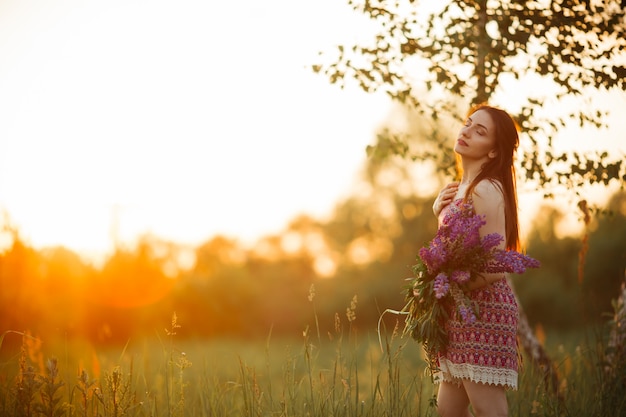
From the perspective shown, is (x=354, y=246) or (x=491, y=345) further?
(x=354, y=246)

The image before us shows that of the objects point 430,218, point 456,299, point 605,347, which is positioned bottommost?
point 605,347

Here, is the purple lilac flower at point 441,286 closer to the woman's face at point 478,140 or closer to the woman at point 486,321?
the woman at point 486,321

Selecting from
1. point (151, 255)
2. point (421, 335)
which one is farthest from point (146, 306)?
point (421, 335)

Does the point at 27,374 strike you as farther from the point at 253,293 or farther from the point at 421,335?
the point at 253,293

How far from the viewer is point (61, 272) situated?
11.4m

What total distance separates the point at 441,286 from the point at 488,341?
0.41 meters

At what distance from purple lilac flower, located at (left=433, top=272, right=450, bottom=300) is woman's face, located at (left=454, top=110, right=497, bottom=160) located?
78cm

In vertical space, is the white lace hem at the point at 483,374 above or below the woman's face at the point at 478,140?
below

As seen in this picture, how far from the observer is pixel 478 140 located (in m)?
3.65

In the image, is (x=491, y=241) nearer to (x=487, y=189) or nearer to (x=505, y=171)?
(x=487, y=189)

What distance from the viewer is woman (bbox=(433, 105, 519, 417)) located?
3.32m

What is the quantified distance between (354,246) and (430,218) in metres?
6.83

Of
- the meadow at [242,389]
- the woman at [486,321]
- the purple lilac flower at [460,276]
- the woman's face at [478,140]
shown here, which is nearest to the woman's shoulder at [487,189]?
the woman at [486,321]

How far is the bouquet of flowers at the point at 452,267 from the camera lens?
3.23m
